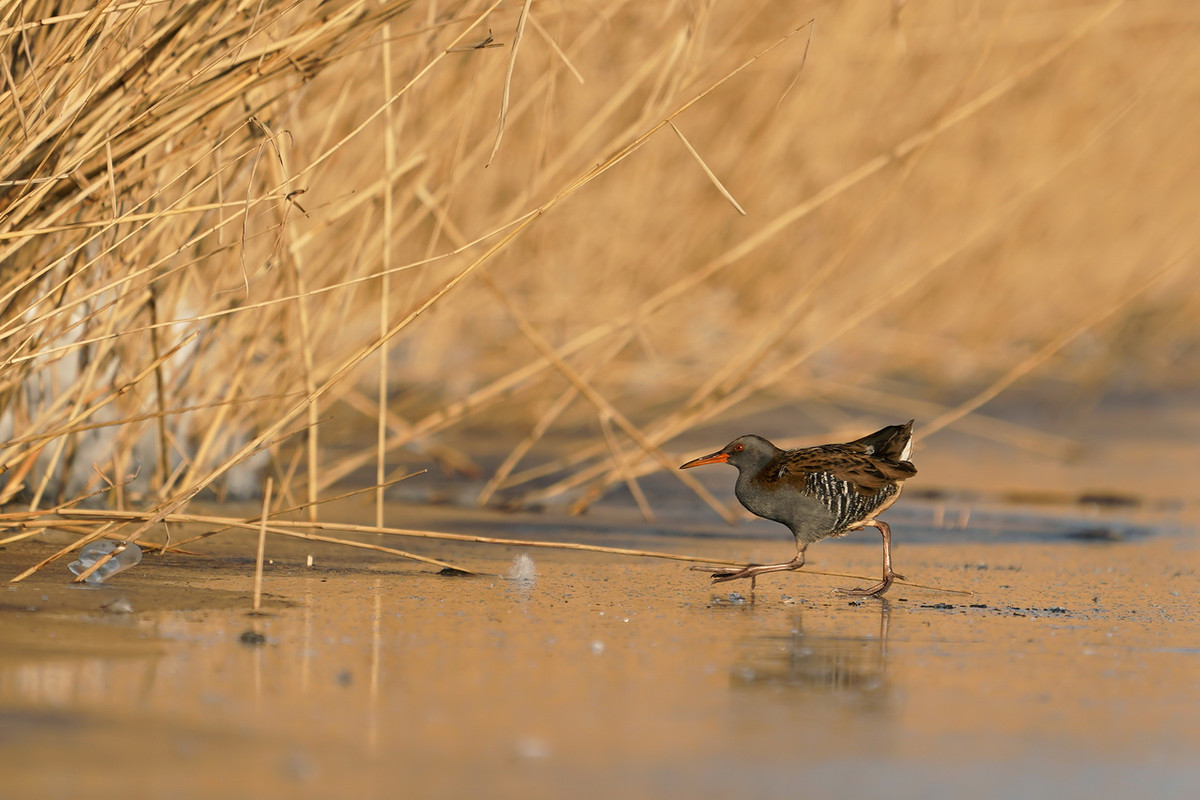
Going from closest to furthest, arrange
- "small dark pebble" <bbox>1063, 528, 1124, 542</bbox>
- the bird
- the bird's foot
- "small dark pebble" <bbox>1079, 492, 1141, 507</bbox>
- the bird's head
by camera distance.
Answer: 1. the bird's foot
2. the bird
3. the bird's head
4. "small dark pebble" <bbox>1063, 528, 1124, 542</bbox>
5. "small dark pebble" <bbox>1079, 492, 1141, 507</bbox>

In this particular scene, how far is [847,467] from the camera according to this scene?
383 centimetres

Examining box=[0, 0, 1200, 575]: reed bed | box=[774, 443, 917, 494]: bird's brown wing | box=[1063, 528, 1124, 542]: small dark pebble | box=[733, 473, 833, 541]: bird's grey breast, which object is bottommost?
box=[1063, 528, 1124, 542]: small dark pebble

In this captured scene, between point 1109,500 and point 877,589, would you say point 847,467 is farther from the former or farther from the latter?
point 1109,500

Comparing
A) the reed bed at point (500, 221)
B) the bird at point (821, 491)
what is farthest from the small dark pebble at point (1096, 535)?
the bird at point (821, 491)

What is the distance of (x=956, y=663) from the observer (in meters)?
2.73

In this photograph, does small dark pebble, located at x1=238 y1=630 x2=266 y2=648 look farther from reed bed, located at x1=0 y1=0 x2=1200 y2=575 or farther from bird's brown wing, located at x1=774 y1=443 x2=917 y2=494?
bird's brown wing, located at x1=774 y1=443 x2=917 y2=494

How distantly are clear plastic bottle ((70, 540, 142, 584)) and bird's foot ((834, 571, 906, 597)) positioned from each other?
4.64ft

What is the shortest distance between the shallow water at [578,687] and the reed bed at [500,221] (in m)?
0.32

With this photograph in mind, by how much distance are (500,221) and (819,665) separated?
4.95 feet

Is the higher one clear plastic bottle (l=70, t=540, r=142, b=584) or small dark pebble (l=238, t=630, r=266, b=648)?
clear plastic bottle (l=70, t=540, r=142, b=584)

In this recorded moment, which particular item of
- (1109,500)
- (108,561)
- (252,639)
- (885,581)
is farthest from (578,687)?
(1109,500)

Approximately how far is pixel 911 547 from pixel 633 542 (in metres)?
0.72

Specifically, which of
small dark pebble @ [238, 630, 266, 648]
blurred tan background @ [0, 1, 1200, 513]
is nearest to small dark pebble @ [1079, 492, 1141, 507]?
blurred tan background @ [0, 1, 1200, 513]

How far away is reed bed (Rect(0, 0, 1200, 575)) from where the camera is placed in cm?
313
